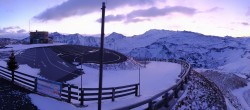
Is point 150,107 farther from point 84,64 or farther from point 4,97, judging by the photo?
point 84,64

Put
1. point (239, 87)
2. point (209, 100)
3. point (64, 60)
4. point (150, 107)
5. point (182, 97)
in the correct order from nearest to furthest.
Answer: point (150, 107)
point (182, 97)
point (209, 100)
point (64, 60)
point (239, 87)

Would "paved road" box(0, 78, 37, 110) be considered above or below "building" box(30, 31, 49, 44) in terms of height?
below

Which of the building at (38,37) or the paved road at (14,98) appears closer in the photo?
the paved road at (14,98)

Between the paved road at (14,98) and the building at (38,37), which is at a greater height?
the building at (38,37)

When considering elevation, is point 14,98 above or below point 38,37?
below

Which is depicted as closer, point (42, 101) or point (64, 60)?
point (42, 101)

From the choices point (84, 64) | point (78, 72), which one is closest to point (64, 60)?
point (84, 64)

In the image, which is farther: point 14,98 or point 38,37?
point 38,37

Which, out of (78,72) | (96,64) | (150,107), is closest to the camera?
(150,107)

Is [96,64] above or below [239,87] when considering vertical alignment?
above

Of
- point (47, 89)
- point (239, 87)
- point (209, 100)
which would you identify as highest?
point (47, 89)

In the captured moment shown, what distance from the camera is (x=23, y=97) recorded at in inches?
810

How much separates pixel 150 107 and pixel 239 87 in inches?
2689

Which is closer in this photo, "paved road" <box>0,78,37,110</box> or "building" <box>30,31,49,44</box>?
"paved road" <box>0,78,37,110</box>
